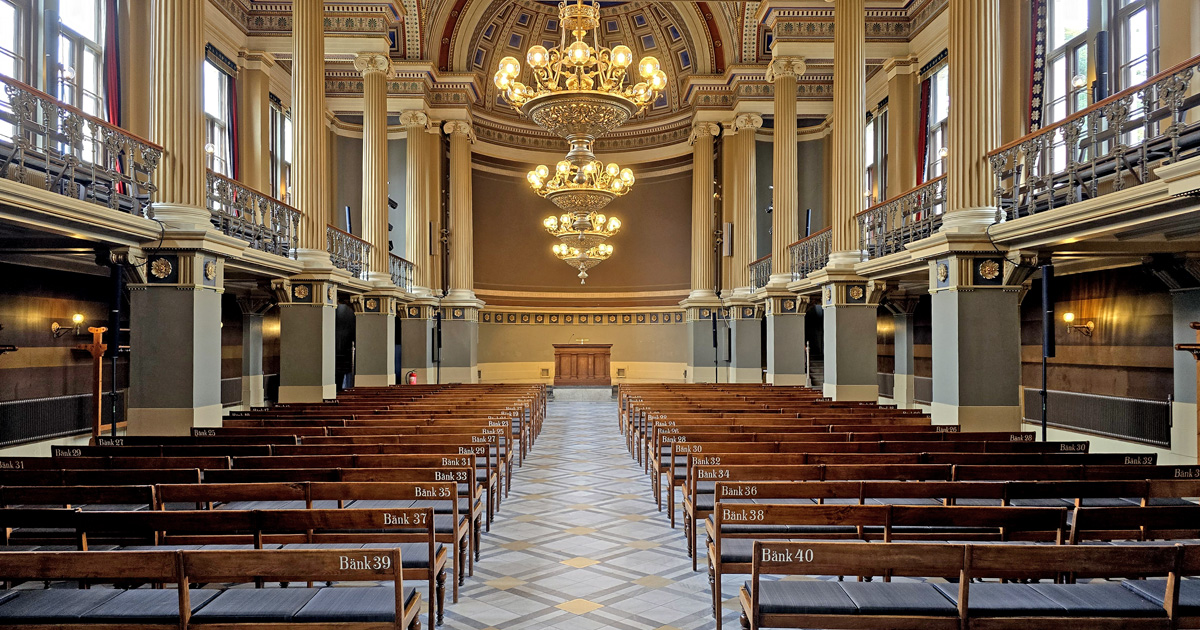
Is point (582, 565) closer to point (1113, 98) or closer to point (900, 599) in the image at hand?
point (900, 599)

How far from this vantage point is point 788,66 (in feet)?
52.5

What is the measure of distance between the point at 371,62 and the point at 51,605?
574 inches

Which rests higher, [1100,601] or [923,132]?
[923,132]

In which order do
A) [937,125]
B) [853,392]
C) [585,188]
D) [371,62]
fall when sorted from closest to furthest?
1. [853,392]
2. [585,188]
3. [371,62]
4. [937,125]

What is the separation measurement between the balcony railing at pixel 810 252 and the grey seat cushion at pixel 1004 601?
35.7 ft

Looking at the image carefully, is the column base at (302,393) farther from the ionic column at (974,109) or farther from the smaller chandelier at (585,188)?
the ionic column at (974,109)

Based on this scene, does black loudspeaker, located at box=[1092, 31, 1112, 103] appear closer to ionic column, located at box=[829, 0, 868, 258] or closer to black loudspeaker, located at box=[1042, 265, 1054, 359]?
ionic column, located at box=[829, 0, 868, 258]

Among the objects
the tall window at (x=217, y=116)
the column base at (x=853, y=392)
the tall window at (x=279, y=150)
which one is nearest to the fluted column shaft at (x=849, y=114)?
the column base at (x=853, y=392)

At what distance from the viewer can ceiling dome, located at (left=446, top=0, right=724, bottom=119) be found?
2334 cm

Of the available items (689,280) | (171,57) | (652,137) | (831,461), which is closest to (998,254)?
(831,461)

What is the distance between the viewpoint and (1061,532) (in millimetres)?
3779

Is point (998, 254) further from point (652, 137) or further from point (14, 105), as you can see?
point (652, 137)

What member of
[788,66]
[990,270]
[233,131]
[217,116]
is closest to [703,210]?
[788,66]

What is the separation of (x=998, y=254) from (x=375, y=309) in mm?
11923
